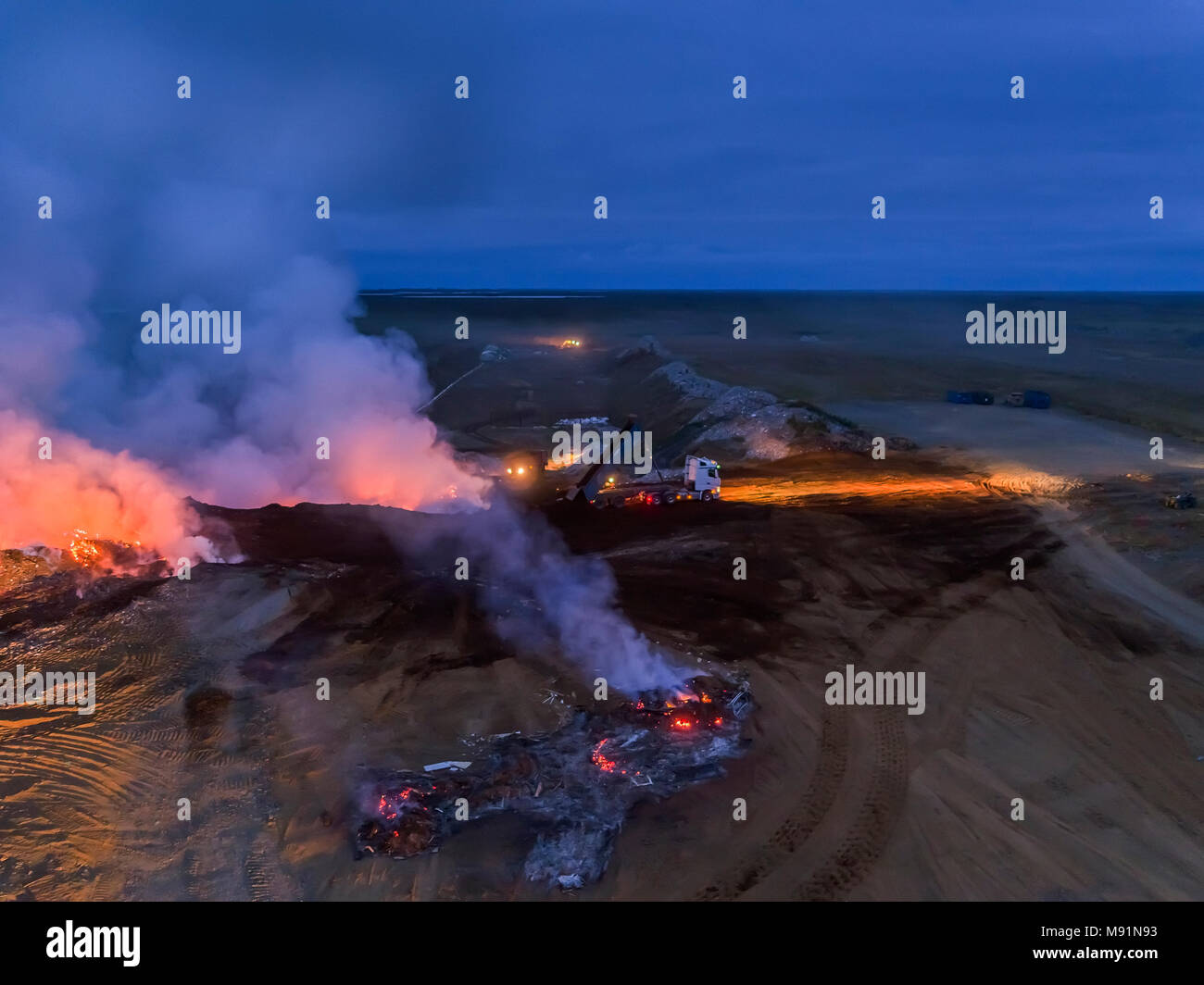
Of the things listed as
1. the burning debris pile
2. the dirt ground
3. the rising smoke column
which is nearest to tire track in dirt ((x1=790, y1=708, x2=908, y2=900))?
the dirt ground

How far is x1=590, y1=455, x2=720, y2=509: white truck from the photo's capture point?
40525 millimetres

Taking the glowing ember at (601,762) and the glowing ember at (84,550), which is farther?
the glowing ember at (84,550)

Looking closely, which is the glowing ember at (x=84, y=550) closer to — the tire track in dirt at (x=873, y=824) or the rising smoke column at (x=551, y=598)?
the rising smoke column at (x=551, y=598)

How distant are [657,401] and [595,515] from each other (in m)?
35.5

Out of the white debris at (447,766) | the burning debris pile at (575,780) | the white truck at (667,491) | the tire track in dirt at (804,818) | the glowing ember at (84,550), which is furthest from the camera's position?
the white truck at (667,491)

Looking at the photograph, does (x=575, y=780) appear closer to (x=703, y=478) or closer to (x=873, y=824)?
(x=873, y=824)

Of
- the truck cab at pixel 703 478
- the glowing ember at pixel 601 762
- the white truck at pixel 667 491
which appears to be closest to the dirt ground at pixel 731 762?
the glowing ember at pixel 601 762

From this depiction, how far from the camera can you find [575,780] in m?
18.3

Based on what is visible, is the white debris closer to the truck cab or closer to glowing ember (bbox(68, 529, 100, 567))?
glowing ember (bbox(68, 529, 100, 567))

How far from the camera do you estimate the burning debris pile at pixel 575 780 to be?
53.4 feet

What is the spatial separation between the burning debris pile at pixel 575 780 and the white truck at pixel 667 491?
756 inches

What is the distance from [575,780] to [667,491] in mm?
24049

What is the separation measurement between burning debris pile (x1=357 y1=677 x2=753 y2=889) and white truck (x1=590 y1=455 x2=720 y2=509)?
19201mm
